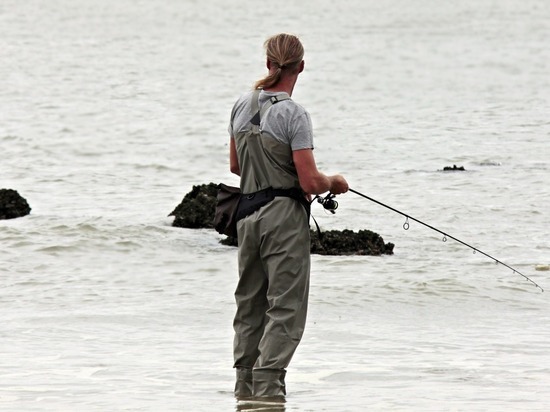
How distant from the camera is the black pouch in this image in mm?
6848

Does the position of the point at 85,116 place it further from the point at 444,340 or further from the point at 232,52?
the point at 444,340

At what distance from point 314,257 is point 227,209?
263 inches

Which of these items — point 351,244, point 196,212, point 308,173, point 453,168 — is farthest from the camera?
point 453,168

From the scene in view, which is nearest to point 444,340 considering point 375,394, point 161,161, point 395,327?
point 395,327

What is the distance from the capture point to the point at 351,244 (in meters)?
13.9

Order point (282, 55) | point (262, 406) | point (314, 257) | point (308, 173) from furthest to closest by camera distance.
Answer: point (314, 257) → point (262, 406) → point (282, 55) → point (308, 173)

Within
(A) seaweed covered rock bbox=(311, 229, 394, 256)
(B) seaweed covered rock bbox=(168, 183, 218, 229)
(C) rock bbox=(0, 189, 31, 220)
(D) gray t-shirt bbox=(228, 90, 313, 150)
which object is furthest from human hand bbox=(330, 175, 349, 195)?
(C) rock bbox=(0, 189, 31, 220)

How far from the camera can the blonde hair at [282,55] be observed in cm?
660

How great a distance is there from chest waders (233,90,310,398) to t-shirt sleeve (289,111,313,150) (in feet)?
0.30

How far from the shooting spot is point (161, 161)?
75.7ft

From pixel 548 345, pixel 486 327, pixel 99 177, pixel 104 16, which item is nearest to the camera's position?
pixel 548 345

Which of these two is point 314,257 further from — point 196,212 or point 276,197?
point 276,197

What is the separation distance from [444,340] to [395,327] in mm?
721

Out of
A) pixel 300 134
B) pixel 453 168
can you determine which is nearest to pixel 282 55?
pixel 300 134
